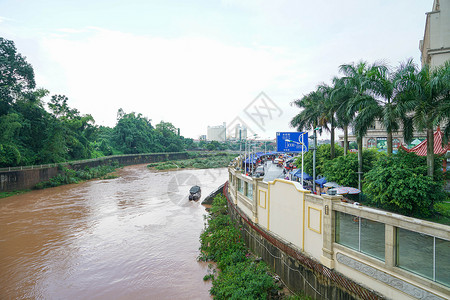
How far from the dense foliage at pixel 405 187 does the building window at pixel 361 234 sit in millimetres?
6390

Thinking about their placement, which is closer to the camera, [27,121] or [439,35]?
[439,35]

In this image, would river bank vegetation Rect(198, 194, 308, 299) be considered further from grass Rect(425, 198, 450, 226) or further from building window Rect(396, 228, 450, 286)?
grass Rect(425, 198, 450, 226)

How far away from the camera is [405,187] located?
12.1 m

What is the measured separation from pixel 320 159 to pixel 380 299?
20.4 m

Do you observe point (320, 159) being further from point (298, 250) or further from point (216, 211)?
point (298, 250)

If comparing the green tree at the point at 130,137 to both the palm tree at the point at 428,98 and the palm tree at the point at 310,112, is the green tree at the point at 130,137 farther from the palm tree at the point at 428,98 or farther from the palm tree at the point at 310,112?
the palm tree at the point at 428,98

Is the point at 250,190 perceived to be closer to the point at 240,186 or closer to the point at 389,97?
the point at 240,186

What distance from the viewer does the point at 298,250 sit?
902cm

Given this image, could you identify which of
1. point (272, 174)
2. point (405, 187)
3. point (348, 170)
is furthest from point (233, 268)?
point (272, 174)

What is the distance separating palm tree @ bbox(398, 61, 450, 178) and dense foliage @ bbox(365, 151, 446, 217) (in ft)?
2.55

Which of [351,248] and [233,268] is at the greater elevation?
[351,248]

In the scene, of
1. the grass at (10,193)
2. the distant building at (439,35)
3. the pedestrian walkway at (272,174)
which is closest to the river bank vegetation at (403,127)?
the pedestrian walkway at (272,174)

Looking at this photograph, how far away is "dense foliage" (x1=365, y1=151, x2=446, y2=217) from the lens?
11953 mm

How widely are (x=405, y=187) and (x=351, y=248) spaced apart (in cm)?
706
